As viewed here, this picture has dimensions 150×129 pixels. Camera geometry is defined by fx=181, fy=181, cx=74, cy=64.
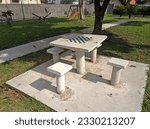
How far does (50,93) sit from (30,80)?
2.69 ft

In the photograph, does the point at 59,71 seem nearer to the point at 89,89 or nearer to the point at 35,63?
the point at 89,89

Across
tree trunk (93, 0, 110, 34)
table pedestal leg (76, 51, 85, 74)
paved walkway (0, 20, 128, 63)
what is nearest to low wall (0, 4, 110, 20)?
paved walkway (0, 20, 128, 63)

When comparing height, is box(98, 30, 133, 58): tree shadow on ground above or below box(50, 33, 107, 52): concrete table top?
below

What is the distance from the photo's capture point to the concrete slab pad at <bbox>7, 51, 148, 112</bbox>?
12.3 ft

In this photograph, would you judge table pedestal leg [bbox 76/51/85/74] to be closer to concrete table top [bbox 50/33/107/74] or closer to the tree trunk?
concrete table top [bbox 50/33/107/74]

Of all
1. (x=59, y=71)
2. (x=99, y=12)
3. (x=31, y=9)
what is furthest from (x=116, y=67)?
(x=31, y=9)

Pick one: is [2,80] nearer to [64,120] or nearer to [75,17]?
[64,120]

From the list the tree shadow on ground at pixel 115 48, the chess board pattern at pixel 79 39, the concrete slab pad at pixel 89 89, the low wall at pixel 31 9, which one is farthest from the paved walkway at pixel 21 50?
the low wall at pixel 31 9

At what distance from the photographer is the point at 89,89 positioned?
430 cm

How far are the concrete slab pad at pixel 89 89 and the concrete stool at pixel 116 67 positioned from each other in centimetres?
19

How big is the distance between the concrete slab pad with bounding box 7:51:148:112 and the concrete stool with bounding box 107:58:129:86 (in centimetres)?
19

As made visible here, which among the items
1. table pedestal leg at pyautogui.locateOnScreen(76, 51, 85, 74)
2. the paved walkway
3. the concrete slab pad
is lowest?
the concrete slab pad

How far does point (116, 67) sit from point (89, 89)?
32.6 inches

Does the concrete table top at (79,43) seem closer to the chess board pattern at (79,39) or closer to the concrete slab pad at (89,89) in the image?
the chess board pattern at (79,39)
